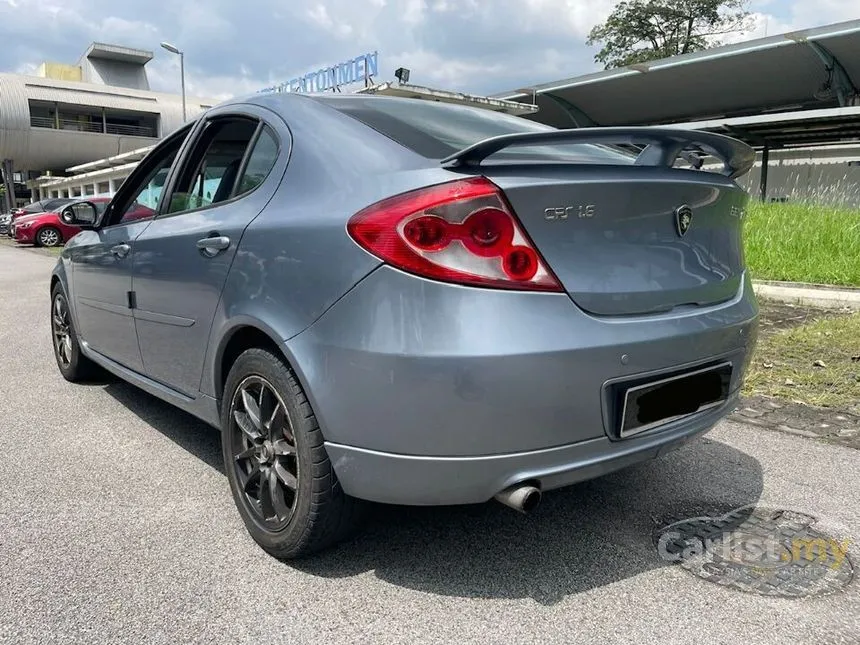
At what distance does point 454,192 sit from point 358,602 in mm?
1247

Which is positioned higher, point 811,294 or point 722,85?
point 722,85

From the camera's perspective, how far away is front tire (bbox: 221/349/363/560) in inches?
83.4

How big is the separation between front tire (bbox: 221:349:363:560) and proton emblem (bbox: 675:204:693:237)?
4.22 feet

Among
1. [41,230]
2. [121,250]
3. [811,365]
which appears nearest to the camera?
[121,250]

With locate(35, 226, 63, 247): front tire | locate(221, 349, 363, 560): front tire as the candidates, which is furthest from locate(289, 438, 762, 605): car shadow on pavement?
locate(35, 226, 63, 247): front tire

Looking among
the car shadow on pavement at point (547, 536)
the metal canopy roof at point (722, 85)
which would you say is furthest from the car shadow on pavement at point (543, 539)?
the metal canopy roof at point (722, 85)

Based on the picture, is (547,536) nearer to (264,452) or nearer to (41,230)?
(264,452)

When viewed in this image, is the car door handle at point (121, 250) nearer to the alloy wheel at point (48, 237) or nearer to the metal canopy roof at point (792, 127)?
the metal canopy roof at point (792, 127)

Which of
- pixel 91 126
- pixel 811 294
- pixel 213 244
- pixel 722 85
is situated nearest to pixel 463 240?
pixel 213 244

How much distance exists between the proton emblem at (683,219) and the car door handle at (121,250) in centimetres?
249

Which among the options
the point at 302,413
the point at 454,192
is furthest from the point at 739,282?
the point at 302,413

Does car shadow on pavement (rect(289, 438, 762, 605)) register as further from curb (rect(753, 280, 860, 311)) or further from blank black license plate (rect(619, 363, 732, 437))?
curb (rect(753, 280, 860, 311))

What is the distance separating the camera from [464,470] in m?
1.89

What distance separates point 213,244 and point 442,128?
3.08 feet
